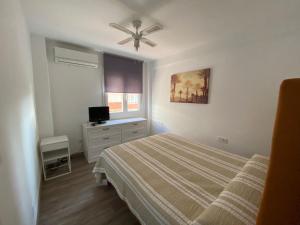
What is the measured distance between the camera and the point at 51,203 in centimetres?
168

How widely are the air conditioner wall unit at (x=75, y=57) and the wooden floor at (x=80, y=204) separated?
2.21 metres

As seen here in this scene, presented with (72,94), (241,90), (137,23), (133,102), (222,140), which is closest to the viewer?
(137,23)

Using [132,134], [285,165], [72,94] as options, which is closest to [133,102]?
[132,134]

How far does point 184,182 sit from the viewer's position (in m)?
1.22

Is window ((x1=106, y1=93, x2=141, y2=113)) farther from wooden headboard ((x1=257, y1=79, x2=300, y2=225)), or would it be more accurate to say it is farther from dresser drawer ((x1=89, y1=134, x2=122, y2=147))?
wooden headboard ((x1=257, y1=79, x2=300, y2=225))

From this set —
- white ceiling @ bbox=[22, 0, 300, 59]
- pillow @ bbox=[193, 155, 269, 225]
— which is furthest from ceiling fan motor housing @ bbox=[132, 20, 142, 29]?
pillow @ bbox=[193, 155, 269, 225]

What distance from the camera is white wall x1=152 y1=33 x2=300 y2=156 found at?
193 cm

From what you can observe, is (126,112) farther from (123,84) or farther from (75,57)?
(75,57)

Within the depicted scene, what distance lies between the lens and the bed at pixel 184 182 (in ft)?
2.78

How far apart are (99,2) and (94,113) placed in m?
2.06

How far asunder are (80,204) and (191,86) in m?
2.90

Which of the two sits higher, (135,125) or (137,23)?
(137,23)

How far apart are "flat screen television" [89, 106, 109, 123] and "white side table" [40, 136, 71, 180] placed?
72 cm

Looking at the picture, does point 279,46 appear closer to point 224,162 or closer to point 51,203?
point 224,162
